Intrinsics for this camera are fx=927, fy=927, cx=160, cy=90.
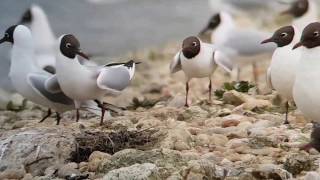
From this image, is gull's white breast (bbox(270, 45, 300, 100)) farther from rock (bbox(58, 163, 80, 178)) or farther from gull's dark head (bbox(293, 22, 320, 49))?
rock (bbox(58, 163, 80, 178))

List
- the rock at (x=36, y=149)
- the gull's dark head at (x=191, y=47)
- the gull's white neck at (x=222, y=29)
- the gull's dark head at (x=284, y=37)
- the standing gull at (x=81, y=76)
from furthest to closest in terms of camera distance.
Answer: the gull's white neck at (x=222, y=29) → the gull's dark head at (x=191, y=47) → the gull's dark head at (x=284, y=37) → the standing gull at (x=81, y=76) → the rock at (x=36, y=149)

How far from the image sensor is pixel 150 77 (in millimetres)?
12805

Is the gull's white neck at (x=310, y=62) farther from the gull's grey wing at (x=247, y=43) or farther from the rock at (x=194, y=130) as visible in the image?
the gull's grey wing at (x=247, y=43)

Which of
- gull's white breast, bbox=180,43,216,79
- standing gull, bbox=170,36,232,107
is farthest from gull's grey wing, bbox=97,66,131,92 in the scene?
gull's white breast, bbox=180,43,216,79

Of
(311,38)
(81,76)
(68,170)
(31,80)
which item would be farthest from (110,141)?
(31,80)

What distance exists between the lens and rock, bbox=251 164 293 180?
220 inches

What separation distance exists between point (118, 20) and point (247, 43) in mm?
6183

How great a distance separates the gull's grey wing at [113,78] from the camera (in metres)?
7.39

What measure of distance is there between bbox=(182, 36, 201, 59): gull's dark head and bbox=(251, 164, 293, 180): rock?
2.91 m

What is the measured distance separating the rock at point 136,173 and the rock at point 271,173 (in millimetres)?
603

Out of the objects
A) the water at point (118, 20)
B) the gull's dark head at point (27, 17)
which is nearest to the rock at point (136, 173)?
the gull's dark head at point (27, 17)

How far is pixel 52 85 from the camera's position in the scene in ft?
25.5

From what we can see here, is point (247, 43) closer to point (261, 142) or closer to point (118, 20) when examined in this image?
point (261, 142)

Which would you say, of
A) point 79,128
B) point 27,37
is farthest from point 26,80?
point 79,128
